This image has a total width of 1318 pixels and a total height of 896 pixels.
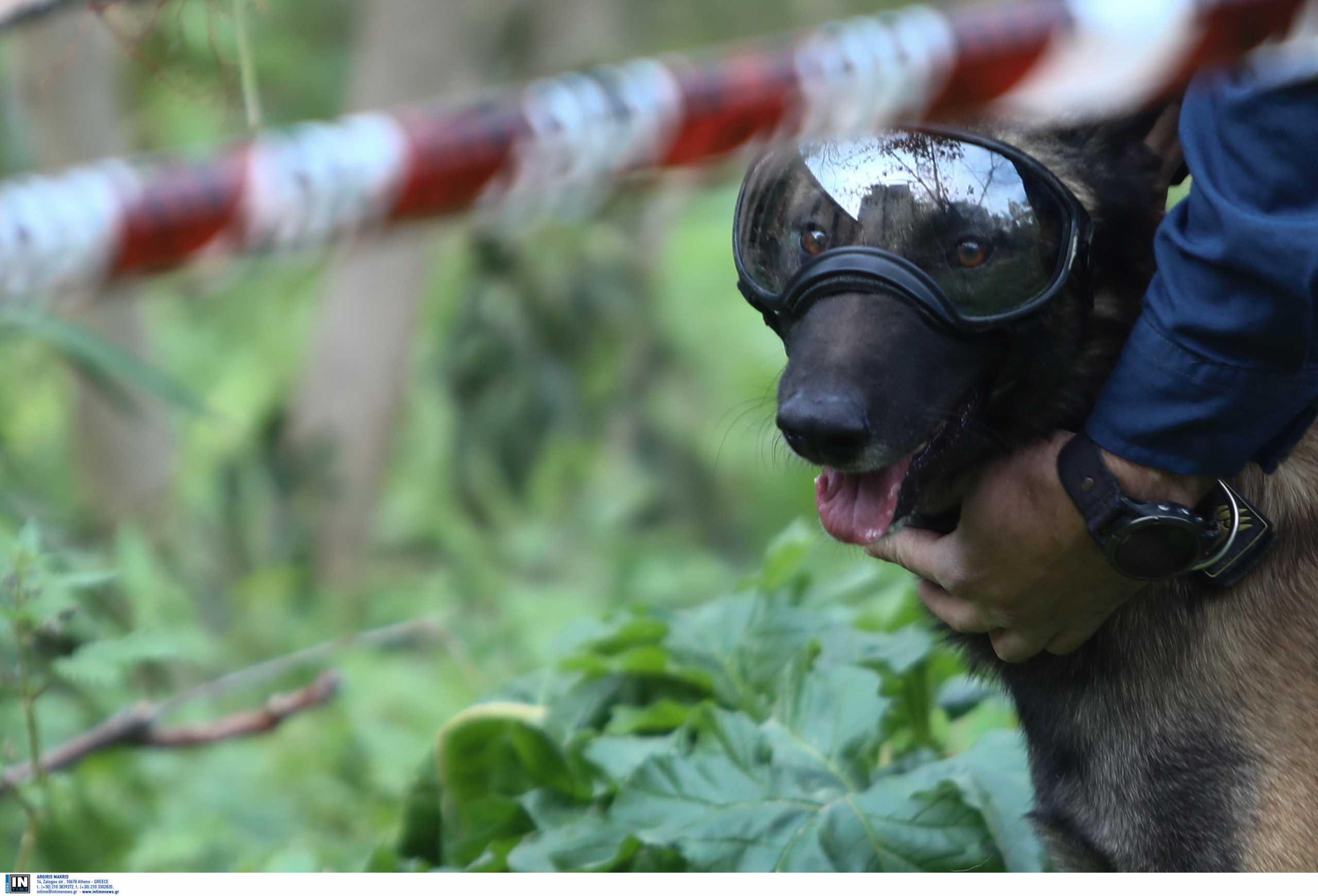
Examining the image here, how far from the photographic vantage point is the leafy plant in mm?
2316

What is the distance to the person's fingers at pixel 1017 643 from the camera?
2016mm

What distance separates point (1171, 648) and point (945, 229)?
70 cm

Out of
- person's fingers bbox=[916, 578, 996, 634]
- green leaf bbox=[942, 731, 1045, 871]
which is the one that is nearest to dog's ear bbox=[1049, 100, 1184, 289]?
person's fingers bbox=[916, 578, 996, 634]

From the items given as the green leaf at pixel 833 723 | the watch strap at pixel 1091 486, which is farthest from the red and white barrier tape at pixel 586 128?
the green leaf at pixel 833 723

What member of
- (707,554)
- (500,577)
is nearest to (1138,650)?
(500,577)

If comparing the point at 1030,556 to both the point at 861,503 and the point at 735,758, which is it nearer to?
the point at 861,503

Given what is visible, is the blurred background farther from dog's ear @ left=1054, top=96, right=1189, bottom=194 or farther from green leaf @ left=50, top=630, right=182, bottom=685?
dog's ear @ left=1054, top=96, right=1189, bottom=194

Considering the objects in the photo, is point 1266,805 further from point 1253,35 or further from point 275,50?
point 275,50

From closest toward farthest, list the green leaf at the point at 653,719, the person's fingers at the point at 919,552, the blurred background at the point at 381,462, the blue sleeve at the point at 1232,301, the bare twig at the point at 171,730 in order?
the blue sleeve at the point at 1232,301 < the person's fingers at the point at 919,552 < the green leaf at the point at 653,719 < the bare twig at the point at 171,730 < the blurred background at the point at 381,462

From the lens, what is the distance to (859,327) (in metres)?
1.79

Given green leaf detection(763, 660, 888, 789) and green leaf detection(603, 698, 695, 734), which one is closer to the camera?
green leaf detection(763, 660, 888, 789)

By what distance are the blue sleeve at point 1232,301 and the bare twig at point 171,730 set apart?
1991 millimetres

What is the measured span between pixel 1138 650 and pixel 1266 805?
0.26 meters

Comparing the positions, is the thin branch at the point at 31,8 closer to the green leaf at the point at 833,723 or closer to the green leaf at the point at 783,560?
the green leaf at the point at 833,723
